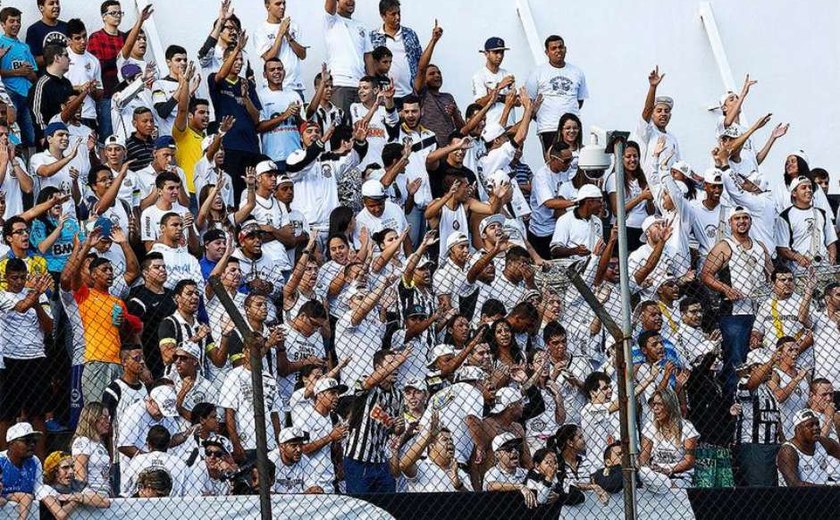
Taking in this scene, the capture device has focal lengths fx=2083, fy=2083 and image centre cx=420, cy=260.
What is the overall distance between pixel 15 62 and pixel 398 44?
4.03m

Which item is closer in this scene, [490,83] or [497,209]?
[497,209]

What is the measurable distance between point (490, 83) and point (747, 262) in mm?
4143

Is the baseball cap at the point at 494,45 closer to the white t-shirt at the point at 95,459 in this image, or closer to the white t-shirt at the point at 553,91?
the white t-shirt at the point at 553,91

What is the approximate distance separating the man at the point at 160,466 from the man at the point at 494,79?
7204mm

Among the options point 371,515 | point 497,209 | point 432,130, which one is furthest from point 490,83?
point 371,515

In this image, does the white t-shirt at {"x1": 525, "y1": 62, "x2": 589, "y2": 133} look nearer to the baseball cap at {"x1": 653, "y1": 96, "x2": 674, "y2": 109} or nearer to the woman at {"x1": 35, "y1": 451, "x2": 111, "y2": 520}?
the baseball cap at {"x1": 653, "y1": 96, "x2": 674, "y2": 109}

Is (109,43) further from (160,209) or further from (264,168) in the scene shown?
(160,209)

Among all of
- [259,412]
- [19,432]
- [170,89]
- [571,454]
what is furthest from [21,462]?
[170,89]

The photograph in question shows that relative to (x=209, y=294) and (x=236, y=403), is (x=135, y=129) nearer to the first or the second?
(x=209, y=294)

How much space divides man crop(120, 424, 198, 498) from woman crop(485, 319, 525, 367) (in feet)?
9.07

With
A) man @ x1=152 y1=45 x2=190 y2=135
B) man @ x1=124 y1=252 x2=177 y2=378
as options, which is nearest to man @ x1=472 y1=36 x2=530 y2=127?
man @ x1=152 y1=45 x2=190 y2=135

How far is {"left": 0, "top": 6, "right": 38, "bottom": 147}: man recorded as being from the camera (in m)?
16.9

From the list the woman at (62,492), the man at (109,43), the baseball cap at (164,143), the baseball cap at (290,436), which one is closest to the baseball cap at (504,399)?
the baseball cap at (290,436)

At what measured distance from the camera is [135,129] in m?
17.0
